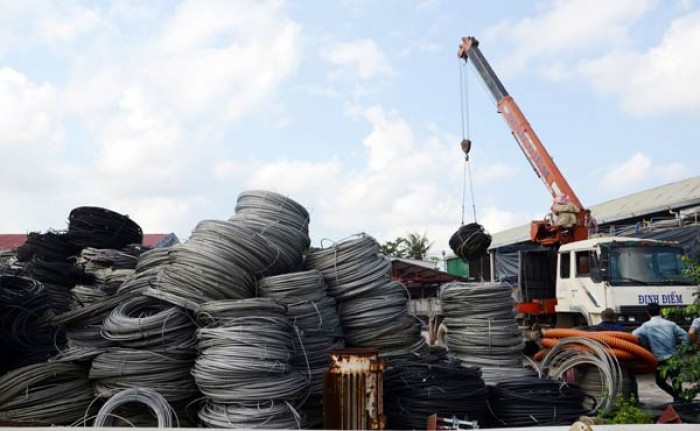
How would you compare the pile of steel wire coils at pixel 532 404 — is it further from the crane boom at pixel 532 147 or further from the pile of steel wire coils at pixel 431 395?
the crane boom at pixel 532 147

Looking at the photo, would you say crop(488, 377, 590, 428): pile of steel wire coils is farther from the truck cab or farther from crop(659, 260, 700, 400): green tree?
the truck cab

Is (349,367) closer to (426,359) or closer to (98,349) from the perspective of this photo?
(426,359)

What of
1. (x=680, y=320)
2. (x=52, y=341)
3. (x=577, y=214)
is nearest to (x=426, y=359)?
(x=52, y=341)

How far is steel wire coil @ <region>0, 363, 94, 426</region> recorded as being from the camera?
5.39 meters

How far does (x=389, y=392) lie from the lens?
5762mm

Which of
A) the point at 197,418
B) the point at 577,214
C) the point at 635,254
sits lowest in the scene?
the point at 197,418

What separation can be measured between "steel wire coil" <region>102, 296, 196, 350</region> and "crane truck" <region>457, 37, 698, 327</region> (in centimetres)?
723

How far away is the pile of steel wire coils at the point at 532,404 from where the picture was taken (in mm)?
5836

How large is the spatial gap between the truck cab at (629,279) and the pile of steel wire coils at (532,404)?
19.6ft

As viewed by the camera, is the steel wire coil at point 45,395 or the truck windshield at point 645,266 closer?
the steel wire coil at point 45,395

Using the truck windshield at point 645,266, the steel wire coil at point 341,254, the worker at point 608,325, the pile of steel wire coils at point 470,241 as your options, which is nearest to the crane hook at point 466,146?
the pile of steel wire coils at point 470,241

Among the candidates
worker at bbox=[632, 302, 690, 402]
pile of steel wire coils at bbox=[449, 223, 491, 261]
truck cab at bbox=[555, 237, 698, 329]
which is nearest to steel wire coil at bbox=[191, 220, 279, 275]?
worker at bbox=[632, 302, 690, 402]

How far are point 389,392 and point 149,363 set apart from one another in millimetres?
2039

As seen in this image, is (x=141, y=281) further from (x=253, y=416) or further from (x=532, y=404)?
(x=532, y=404)
